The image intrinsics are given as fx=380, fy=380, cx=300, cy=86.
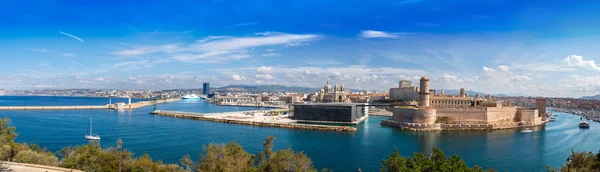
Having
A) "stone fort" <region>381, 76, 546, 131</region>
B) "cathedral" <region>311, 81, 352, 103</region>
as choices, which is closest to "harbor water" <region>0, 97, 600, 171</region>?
"stone fort" <region>381, 76, 546, 131</region>

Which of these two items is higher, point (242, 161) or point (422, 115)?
point (422, 115)

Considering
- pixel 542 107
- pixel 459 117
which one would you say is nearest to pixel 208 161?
pixel 459 117

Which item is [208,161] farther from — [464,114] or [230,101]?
[230,101]

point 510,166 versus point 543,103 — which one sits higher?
point 543,103

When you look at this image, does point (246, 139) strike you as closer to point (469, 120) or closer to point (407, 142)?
point (407, 142)

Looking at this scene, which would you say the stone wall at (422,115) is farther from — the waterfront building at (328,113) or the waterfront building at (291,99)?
the waterfront building at (291,99)

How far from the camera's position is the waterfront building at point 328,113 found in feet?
131

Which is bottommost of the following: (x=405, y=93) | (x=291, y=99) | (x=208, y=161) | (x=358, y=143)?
→ (x=358, y=143)

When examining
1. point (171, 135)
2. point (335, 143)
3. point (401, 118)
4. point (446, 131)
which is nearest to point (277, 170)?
point (335, 143)

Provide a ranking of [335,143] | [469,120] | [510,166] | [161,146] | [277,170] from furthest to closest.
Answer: [469,120] < [335,143] < [161,146] < [510,166] < [277,170]

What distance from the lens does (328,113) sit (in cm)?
A: 4044

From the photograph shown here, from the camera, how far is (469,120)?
122 feet

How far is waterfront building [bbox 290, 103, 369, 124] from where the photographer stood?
39812 millimetres

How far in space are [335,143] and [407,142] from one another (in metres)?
5.28
